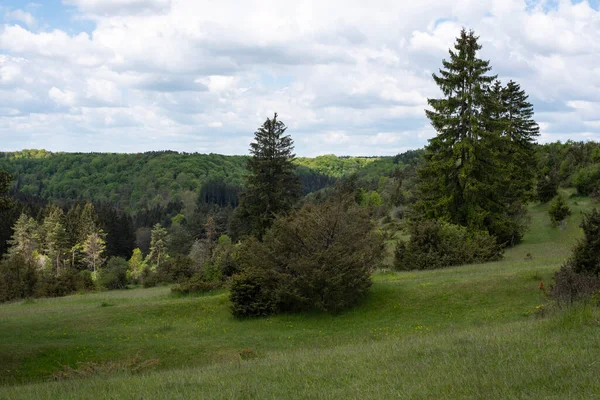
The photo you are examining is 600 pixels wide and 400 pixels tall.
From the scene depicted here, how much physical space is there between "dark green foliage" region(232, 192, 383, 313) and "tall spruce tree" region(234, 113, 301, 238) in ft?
50.9

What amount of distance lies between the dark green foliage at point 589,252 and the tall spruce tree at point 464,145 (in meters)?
16.0

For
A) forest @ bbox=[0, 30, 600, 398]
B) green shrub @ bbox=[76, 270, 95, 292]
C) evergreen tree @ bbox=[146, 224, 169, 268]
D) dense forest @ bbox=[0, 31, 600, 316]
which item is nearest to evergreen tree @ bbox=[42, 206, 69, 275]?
dense forest @ bbox=[0, 31, 600, 316]

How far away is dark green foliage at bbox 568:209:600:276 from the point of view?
14.7m

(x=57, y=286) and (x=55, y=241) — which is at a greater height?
(x=55, y=241)

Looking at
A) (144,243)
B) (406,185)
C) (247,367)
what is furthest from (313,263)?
(144,243)

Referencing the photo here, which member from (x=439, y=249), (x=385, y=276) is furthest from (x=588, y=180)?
(x=385, y=276)

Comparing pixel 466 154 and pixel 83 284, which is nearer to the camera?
pixel 466 154

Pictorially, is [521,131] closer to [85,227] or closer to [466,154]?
[466,154]

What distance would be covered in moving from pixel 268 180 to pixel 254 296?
62.1ft

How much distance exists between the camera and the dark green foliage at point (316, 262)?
18031 millimetres

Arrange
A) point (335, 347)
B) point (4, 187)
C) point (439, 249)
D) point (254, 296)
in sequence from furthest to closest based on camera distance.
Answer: point (439, 249)
point (254, 296)
point (4, 187)
point (335, 347)

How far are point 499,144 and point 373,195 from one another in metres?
56.7

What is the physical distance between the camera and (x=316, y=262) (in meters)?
18.2

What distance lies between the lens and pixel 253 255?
19.9 m
